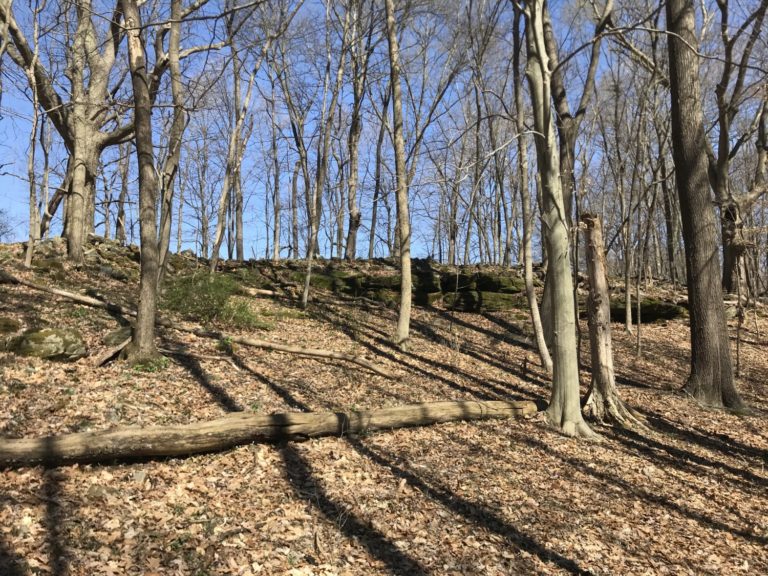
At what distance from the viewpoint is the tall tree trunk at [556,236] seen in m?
6.71

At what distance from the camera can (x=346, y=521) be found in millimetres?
4293

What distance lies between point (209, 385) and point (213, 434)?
2.03 metres

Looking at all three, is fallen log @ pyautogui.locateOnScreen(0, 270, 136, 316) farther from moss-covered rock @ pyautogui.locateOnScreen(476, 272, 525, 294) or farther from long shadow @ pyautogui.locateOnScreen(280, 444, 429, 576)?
moss-covered rock @ pyautogui.locateOnScreen(476, 272, 525, 294)

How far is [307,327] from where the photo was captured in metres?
12.0

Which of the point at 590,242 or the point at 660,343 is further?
the point at 660,343

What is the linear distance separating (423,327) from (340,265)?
17.0ft

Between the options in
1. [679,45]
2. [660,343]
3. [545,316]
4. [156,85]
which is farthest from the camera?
[660,343]

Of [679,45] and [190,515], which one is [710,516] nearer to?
[190,515]

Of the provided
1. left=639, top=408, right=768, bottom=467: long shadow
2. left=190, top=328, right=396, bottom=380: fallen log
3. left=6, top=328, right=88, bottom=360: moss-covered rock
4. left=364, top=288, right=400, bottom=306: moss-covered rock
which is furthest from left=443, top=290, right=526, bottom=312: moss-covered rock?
left=6, top=328, right=88, bottom=360: moss-covered rock

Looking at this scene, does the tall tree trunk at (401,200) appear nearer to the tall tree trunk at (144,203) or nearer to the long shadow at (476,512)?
the tall tree trunk at (144,203)

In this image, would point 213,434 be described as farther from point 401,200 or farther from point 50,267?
point 50,267

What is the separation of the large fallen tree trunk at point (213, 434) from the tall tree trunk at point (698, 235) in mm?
4282

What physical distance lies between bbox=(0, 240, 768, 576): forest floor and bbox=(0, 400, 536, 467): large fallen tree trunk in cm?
12

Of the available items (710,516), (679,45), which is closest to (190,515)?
(710,516)
